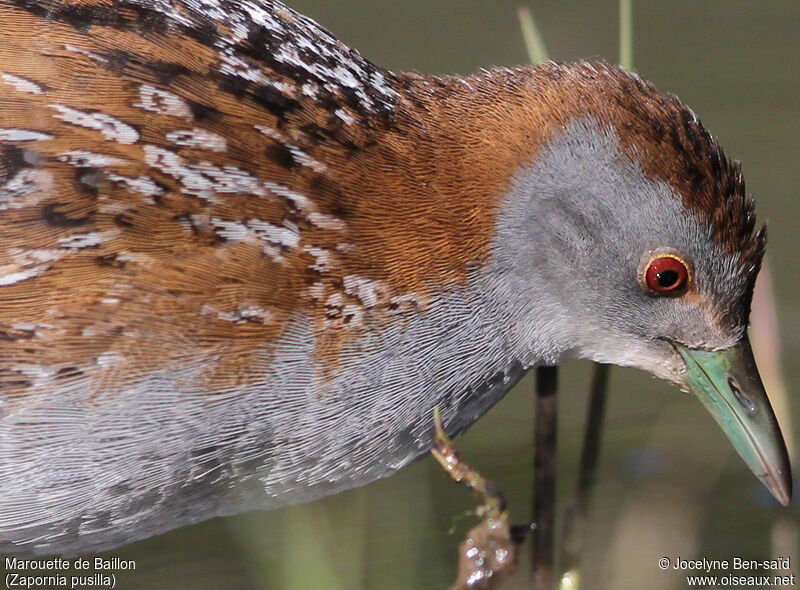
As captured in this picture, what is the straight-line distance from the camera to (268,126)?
3.60 meters

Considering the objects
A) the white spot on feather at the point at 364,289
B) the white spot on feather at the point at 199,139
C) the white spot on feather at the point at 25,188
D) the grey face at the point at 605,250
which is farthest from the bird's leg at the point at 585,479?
the white spot on feather at the point at 25,188

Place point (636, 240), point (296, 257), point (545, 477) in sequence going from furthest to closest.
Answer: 1. point (545, 477)
2. point (636, 240)
3. point (296, 257)

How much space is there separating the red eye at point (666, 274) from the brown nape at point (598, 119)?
0.13 meters

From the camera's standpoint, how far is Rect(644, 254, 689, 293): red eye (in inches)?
148

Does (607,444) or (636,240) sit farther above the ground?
(636,240)

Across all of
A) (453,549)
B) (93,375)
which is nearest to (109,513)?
(93,375)

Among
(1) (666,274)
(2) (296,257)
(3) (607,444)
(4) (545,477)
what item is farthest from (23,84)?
(3) (607,444)

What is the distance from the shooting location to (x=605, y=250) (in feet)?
12.5

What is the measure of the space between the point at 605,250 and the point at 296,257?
0.88 m

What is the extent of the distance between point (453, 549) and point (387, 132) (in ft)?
6.53

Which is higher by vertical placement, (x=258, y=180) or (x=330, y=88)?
(x=330, y=88)

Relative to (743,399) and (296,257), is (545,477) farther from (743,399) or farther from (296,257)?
(296,257)

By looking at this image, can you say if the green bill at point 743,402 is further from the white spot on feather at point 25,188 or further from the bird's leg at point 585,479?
the white spot on feather at point 25,188

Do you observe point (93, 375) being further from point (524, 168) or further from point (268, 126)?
point (524, 168)
